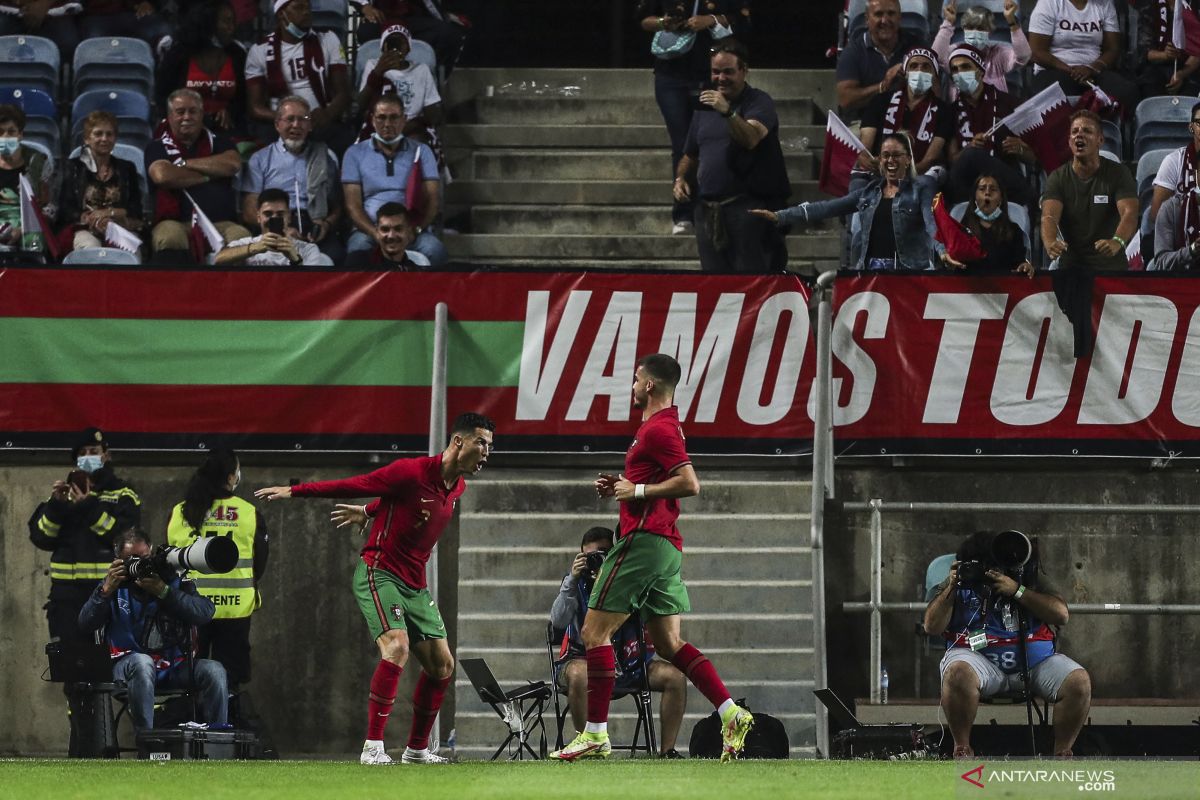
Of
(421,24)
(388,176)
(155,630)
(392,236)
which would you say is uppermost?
(421,24)

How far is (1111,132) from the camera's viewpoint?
1614 cm

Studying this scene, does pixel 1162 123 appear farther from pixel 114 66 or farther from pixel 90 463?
pixel 90 463

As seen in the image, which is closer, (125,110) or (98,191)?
(98,191)

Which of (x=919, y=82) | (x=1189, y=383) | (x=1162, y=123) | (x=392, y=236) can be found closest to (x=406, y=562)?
(x=392, y=236)

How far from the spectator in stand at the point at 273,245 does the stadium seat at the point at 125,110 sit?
1.79m

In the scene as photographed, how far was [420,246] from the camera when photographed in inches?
586

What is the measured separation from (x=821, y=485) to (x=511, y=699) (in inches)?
98.0

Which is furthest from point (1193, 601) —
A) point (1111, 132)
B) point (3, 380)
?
point (3, 380)

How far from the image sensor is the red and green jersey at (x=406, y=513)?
11000 mm

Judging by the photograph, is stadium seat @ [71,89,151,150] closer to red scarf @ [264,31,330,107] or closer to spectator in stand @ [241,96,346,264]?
red scarf @ [264,31,330,107]

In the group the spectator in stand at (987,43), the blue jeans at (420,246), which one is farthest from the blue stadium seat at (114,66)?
the spectator in stand at (987,43)

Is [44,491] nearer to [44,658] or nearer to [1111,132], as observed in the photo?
[44,658]

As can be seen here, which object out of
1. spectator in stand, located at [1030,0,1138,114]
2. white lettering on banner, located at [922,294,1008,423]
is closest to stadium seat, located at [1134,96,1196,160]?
A: spectator in stand, located at [1030,0,1138,114]

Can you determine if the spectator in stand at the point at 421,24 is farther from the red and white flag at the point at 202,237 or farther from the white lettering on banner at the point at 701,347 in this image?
the white lettering on banner at the point at 701,347
